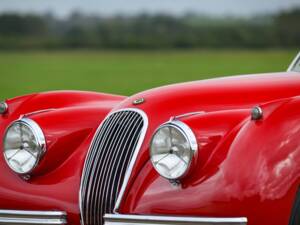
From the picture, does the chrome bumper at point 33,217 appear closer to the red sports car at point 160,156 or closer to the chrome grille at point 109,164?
the red sports car at point 160,156

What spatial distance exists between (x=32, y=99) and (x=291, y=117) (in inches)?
74.6

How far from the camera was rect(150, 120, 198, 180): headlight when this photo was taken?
386 cm

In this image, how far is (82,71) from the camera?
41.0 meters

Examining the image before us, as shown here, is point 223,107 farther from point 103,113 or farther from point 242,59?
point 242,59

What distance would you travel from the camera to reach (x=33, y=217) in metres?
4.29

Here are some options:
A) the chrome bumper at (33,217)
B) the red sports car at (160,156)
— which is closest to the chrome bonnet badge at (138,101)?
the red sports car at (160,156)

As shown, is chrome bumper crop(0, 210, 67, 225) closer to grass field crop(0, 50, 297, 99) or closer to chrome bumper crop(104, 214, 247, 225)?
chrome bumper crop(104, 214, 247, 225)

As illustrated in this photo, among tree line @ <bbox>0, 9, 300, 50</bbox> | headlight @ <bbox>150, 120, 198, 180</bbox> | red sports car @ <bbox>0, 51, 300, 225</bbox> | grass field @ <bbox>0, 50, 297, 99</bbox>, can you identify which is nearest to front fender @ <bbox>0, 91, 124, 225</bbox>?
red sports car @ <bbox>0, 51, 300, 225</bbox>

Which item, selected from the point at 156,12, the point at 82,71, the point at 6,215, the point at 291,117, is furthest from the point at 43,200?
the point at 156,12

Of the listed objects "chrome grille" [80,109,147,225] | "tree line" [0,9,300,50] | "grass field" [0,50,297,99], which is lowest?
"chrome grille" [80,109,147,225]

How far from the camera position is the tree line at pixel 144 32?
4768 centimetres

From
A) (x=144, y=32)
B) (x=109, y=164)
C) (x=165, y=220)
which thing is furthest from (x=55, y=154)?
(x=144, y=32)

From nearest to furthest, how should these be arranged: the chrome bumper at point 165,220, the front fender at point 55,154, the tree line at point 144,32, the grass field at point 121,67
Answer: the chrome bumper at point 165,220 → the front fender at point 55,154 → the grass field at point 121,67 → the tree line at point 144,32

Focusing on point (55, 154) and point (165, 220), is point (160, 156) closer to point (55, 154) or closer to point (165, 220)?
point (165, 220)
